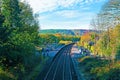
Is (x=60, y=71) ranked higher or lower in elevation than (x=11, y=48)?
lower

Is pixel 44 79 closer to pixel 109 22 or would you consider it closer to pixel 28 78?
pixel 28 78

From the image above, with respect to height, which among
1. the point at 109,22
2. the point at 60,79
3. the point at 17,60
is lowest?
the point at 60,79

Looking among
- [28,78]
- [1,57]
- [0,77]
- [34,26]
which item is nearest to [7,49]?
[1,57]

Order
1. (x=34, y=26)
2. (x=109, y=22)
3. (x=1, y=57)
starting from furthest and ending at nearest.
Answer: (x=34, y=26)
(x=109, y=22)
(x=1, y=57)

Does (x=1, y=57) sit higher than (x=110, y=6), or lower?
lower

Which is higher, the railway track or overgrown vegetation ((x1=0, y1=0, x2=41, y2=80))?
overgrown vegetation ((x1=0, y1=0, x2=41, y2=80))

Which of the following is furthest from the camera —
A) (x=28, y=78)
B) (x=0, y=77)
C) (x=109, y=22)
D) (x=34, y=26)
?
(x=34, y=26)

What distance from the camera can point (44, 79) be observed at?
45.1 meters

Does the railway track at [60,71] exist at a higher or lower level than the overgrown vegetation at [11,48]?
lower

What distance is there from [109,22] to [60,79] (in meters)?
22.0

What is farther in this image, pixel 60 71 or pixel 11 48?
pixel 60 71

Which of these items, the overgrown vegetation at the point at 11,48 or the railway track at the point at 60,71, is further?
the railway track at the point at 60,71

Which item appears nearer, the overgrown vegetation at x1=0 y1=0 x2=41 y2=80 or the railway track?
the overgrown vegetation at x1=0 y1=0 x2=41 y2=80

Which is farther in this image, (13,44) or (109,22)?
Answer: (109,22)
